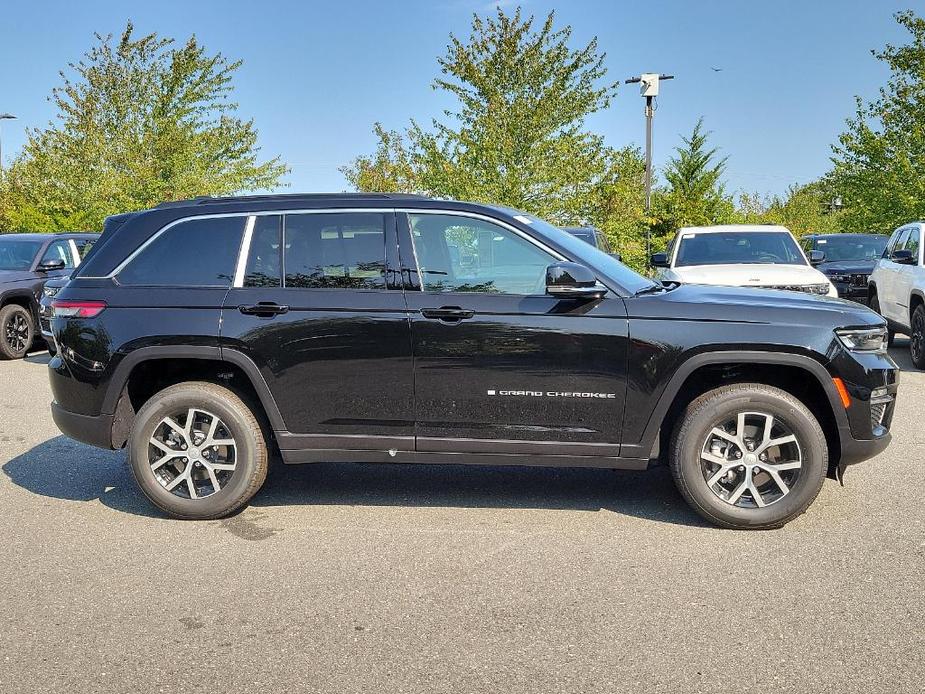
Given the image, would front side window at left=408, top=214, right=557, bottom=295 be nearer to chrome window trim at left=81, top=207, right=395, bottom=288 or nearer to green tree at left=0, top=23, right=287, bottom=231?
chrome window trim at left=81, top=207, right=395, bottom=288

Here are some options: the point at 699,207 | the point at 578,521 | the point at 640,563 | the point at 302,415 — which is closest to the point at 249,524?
the point at 302,415

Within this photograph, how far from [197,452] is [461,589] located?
190cm

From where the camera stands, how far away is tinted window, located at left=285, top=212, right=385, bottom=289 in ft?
16.7

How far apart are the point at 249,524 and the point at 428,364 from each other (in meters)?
1.39

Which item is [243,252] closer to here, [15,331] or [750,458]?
[750,458]

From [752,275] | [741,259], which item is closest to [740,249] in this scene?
[741,259]

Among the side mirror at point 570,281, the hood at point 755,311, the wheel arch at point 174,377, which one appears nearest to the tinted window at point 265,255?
the wheel arch at point 174,377

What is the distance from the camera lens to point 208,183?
77.7 feet

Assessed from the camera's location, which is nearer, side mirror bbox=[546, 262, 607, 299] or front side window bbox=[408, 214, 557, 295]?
side mirror bbox=[546, 262, 607, 299]

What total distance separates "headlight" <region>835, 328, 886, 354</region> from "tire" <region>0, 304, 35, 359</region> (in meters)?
11.5

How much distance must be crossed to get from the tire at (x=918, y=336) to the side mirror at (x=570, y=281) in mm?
7372

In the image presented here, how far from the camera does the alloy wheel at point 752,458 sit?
190 inches

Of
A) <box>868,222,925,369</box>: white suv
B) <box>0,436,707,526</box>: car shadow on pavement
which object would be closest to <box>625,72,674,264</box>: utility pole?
<box>868,222,925,369</box>: white suv

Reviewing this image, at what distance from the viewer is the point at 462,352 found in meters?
4.90
